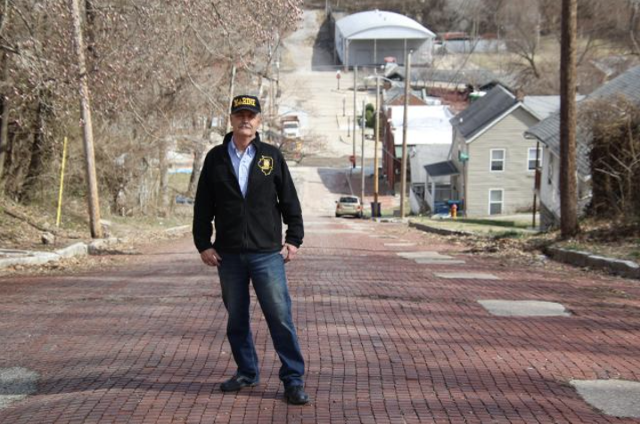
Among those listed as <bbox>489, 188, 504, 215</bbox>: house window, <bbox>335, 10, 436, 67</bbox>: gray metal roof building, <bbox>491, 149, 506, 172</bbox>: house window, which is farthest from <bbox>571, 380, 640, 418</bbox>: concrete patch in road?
<bbox>335, 10, 436, 67</bbox>: gray metal roof building

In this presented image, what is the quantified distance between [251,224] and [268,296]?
0.50 meters

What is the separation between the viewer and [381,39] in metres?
117

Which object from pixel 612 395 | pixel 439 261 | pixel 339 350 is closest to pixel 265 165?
pixel 339 350

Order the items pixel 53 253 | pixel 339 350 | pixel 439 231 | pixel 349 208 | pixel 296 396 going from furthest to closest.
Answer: pixel 349 208, pixel 439 231, pixel 53 253, pixel 339 350, pixel 296 396

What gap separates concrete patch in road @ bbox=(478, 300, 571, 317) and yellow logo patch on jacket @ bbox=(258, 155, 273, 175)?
444 cm

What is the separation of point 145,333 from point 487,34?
121 meters

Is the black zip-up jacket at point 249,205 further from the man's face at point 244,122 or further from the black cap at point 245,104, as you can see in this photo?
the black cap at point 245,104

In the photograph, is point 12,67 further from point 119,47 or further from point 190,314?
point 190,314

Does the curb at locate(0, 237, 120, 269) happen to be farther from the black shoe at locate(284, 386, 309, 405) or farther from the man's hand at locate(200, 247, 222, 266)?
the black shoe at locate(284, 386, 309, 405)

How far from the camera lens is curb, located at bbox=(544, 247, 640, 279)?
13.1m

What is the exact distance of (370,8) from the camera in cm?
14375

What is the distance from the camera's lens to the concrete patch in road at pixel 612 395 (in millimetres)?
5516

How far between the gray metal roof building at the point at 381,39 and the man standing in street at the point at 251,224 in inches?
4337

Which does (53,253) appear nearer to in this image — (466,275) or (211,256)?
(466,275)
